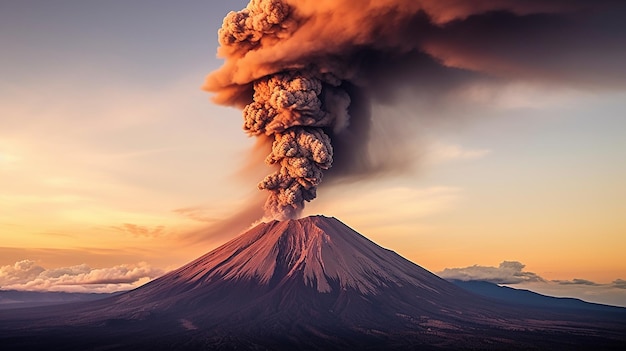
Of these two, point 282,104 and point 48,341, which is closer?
point 48,341

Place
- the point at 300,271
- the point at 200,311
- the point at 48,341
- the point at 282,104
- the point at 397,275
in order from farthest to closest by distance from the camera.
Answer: the point at 397,275
the point at 300,271
the point at 200,311
the point at 282,104
the point at 48,341

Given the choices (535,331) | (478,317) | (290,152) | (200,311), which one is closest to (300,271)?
(200,311)

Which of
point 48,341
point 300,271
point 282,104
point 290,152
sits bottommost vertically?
point 48,341

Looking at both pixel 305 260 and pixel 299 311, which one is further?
pixel 305 260

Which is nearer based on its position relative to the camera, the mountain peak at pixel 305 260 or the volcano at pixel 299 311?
the volcano at pixel 299 311

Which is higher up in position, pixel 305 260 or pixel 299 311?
pixel 305 260

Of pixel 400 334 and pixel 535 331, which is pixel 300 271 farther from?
pixel 535 331

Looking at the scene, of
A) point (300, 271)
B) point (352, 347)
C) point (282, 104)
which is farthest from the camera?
point (300, 271)

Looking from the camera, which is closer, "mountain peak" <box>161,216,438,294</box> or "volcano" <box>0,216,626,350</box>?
"volcano" <box>0,216,626,350</box>
